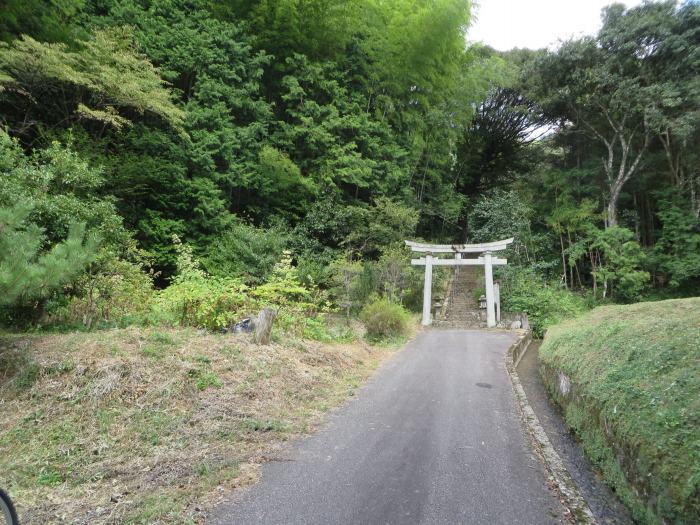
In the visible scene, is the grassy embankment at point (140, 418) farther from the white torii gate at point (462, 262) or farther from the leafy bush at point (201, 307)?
the white torii gate at point (462, 262)

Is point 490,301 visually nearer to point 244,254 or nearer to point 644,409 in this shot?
point 244,254

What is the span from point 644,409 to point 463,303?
1155cm

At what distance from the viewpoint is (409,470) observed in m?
2.95

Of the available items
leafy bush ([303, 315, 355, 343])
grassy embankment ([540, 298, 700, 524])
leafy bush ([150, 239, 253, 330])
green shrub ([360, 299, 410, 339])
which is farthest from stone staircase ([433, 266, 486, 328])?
leafy bush ([150, 239, 253, 330])

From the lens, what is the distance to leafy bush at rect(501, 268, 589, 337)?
11.6 m

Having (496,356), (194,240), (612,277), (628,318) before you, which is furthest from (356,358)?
(612,277)

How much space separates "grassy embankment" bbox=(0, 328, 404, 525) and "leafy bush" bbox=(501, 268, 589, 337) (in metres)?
8.88

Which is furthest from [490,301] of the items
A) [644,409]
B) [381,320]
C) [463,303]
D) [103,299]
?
[103,299]

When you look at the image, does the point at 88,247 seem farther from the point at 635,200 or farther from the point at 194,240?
the point at 635,200

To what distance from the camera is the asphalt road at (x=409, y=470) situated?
2.38 metres

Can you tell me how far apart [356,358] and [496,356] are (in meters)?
2.89

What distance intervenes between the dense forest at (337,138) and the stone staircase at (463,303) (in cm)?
125

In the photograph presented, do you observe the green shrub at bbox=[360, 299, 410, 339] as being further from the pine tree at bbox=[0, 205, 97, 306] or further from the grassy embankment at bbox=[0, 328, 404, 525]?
the pine tree at bbox=[0, 205, 97, 306]

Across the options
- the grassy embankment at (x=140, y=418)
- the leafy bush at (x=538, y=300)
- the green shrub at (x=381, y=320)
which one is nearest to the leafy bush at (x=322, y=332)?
the green shrub at (x=381, y=320)
